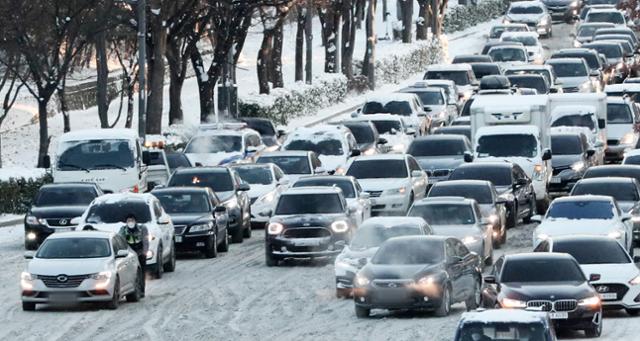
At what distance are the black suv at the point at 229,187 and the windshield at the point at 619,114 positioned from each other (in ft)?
51.4

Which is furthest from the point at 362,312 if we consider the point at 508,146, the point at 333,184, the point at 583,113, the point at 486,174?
the point at 583,113

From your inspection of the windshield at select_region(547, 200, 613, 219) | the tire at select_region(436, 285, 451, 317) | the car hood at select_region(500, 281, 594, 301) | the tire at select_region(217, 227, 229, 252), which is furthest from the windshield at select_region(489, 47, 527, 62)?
the car hood at select_region(500, 281, 594, 301)

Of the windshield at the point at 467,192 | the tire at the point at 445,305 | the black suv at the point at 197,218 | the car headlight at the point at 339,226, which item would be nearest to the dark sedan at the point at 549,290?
the tire at the point at 445,305

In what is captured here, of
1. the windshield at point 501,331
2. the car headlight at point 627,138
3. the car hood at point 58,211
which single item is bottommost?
the car headlight at point 627,138

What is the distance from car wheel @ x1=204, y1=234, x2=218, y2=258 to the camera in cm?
3572

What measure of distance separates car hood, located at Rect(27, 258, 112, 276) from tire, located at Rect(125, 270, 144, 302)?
4.43 feet

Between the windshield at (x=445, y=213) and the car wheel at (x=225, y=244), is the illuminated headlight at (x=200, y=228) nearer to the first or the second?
the car wheel at (x=225, y=244)

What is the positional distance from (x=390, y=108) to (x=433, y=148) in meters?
9.19

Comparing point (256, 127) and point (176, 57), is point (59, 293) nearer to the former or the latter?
point (256, 127)

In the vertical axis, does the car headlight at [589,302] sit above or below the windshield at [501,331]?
below

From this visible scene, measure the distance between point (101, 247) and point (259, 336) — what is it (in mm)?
4224

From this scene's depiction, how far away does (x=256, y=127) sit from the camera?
5488 centimetres

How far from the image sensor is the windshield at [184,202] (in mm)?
36094

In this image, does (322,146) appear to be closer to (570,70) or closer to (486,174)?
(486,174)
